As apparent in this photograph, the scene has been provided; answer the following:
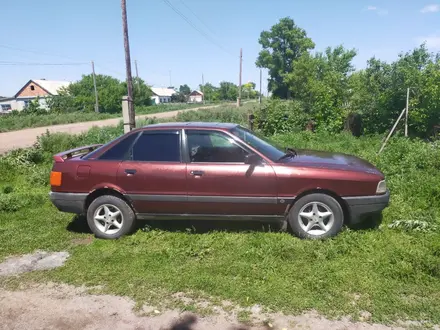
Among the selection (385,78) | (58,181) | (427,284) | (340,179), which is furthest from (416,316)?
(385,78)

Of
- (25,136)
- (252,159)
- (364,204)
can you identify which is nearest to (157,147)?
(252,159)

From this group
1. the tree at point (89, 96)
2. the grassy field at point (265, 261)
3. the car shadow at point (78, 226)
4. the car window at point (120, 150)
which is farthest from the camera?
the tree at point (89, 96)

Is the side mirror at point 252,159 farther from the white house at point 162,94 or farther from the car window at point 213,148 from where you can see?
the white house at point 162,94

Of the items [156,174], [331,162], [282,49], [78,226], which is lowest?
[78,226]

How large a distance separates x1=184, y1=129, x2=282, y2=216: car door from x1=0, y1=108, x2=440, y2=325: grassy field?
1.35 feet

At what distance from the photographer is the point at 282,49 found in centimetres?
6662

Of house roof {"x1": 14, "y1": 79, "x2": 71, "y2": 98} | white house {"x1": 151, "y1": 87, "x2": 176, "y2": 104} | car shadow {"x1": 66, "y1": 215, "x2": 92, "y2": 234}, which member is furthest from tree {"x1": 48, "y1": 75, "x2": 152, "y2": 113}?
car shadow {"x1": 66, "y1": 215, "x2": 92, "y2": 234}

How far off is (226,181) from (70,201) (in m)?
2.20

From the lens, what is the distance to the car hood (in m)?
4.48

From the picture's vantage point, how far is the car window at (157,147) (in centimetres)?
473

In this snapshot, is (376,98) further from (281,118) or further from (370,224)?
(370,224)

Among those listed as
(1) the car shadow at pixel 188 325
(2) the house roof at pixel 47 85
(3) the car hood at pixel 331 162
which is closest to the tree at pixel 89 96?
(2) the house roof at pixel 47 85

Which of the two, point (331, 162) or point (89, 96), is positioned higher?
point (89, 96)

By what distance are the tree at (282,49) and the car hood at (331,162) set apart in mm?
60842
